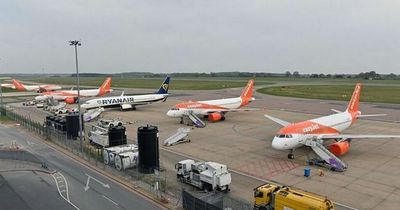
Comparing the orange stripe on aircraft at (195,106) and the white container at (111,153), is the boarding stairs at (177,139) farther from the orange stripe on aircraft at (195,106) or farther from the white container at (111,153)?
the orange stripe on aircraft at (195,106)

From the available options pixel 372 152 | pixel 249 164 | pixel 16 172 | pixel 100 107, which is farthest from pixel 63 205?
pixel 100 107

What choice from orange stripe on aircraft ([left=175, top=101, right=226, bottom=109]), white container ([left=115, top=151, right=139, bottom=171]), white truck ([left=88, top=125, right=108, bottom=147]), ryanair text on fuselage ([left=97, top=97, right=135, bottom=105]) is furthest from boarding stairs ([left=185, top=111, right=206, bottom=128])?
ryanair text on fuselage ([left=97, top=97, right=135, bottom=105])

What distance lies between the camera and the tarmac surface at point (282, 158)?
31.1 meters

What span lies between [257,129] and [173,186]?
102 feet

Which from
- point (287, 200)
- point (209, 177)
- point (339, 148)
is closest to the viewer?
point (287, 200)

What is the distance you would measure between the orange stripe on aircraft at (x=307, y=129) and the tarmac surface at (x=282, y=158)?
10.5 feet

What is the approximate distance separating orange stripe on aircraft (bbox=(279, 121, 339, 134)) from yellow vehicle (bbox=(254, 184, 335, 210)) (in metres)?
16.3

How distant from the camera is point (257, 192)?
26.2m

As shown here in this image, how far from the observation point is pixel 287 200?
2355 centimetres

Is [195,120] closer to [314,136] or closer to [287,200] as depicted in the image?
[314,136]

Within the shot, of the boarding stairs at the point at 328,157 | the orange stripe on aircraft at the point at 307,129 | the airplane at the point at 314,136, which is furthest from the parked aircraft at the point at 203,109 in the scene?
the boarding stairs at the point at 328,157

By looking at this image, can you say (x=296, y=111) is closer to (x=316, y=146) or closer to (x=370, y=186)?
(x=316, y=146)

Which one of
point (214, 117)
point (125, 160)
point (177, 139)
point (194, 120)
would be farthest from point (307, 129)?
point (214, 117)

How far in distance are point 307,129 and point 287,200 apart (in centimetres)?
2102
